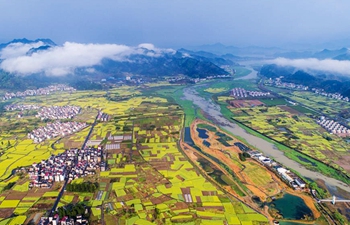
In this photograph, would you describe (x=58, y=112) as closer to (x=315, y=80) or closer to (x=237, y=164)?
(x=237, y=164)

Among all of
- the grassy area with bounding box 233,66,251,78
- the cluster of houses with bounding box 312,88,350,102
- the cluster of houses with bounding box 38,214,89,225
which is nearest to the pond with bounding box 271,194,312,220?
the cluster of houses with bounding box 38,214,89,225

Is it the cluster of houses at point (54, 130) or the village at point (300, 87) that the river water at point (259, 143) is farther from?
the village at point (300, 87)

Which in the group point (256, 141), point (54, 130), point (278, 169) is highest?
point (278, 169)

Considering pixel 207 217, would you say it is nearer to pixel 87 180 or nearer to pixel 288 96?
pixel 87 180

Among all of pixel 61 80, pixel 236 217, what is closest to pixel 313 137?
pixel 236 217

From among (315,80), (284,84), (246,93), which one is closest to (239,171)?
(246,93)
